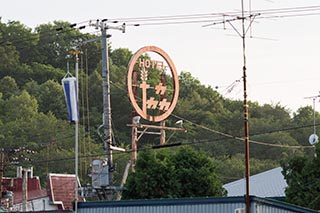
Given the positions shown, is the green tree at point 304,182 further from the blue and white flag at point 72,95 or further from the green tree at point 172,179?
the blue and white flag at point 72,95

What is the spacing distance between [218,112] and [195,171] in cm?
6217

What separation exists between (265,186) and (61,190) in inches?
544

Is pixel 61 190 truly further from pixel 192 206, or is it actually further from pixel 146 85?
pixel 192 206

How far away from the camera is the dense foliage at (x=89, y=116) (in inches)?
3364

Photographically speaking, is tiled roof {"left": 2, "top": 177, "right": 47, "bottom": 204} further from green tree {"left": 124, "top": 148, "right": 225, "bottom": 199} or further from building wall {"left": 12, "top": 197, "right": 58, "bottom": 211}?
green tree {"left": 124, "top": 148, "right": 225, "bottom": 199}

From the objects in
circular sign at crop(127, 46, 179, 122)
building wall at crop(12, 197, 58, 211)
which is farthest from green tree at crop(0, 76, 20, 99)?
circular sign at crop(127, 46, 179, 122)

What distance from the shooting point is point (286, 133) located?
324ft

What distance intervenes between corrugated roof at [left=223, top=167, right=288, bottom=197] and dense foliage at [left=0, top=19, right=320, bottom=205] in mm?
13810

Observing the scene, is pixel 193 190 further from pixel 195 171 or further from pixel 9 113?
pixel 9 113

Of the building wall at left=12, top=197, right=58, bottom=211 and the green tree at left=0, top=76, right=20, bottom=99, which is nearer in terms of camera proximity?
the building wall at left=12, top=197, right=58, bottom=211

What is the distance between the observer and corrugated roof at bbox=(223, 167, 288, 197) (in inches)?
2104

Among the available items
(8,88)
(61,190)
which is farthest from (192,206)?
(8,88)

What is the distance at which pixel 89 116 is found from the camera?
97375 mm

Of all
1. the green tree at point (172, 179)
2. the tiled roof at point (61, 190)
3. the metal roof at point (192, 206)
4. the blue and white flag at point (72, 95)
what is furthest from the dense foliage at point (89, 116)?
the metal roof at point (192, 206)
